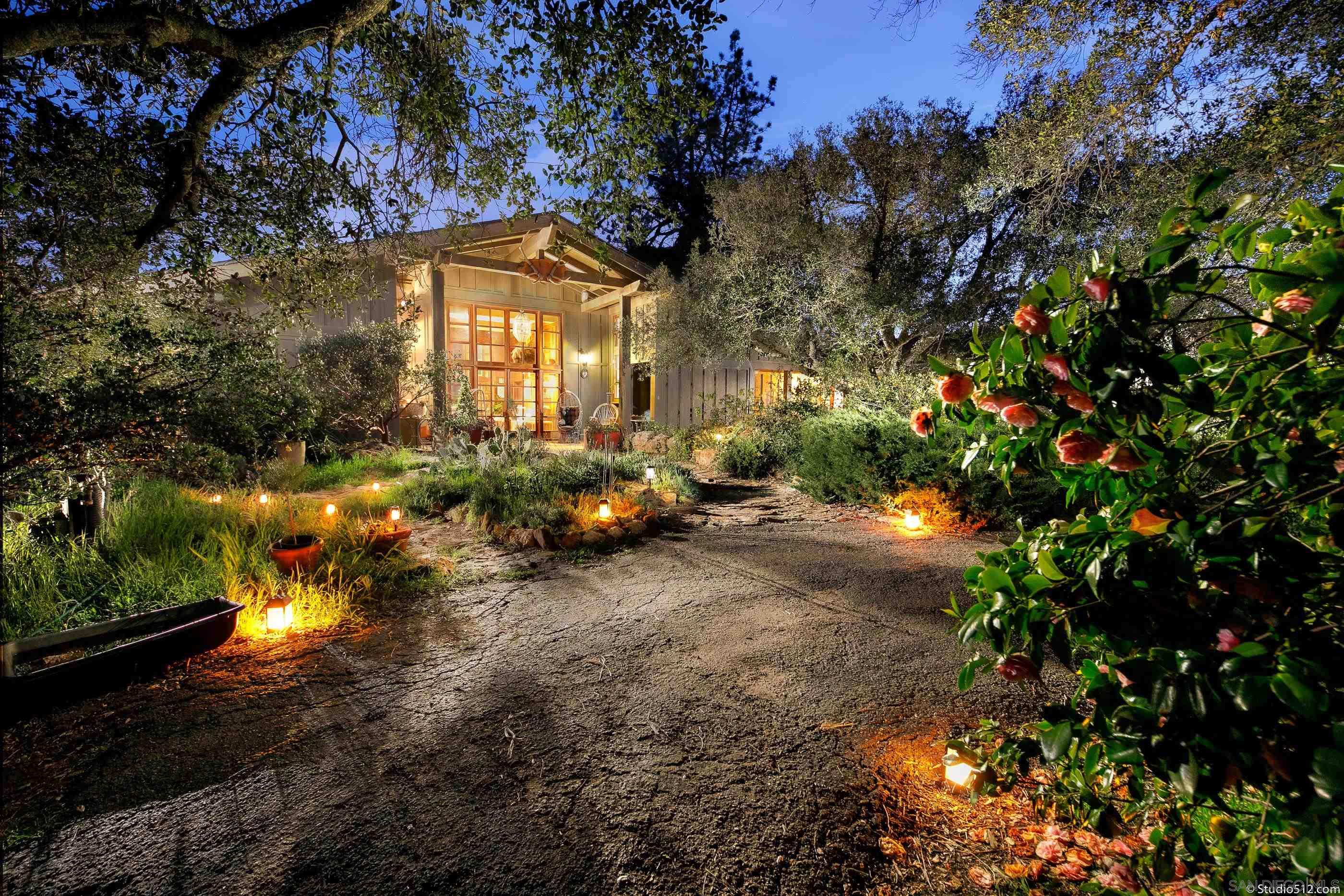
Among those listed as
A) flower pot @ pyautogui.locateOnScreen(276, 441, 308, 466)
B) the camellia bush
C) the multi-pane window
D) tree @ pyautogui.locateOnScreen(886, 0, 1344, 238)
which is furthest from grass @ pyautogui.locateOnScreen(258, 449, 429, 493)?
tree @ pyautogui.locateOnScreen(886, 0, 1344, 238)

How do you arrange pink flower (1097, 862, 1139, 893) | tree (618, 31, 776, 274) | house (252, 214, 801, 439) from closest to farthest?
pink flower (1097, 862, 1139, 893)
house (252, 214, 801, 439)
tree (618, 31, 776, 274)

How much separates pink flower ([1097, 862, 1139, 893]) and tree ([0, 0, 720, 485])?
Answer: 414cm

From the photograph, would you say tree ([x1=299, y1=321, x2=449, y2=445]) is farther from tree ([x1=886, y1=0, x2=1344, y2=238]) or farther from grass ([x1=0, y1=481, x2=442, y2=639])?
tree ([x1=886, y1=0, x2=1344, y2=238])

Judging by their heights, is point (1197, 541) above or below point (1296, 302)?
below

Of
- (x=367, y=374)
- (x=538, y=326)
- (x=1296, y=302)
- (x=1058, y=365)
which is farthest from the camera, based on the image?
(x=538, y=326)

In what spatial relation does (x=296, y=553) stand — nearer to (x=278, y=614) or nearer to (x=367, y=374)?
(x=278, y=614)

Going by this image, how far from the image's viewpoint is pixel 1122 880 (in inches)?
61.4

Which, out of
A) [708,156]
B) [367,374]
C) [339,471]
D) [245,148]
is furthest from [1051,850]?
[708,156]

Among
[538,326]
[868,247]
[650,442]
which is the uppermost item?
[868,247]

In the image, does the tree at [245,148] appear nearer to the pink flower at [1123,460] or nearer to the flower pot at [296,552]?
the flower pot at [296,552]

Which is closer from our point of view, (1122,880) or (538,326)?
(1122,880)

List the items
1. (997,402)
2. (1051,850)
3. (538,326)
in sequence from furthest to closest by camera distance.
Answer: (538,326)
(1051,850)
(997,402)

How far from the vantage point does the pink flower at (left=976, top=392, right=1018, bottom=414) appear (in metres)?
1.25

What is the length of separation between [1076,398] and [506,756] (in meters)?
2.41
